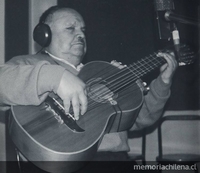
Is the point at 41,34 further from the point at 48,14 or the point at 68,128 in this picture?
the point at 68,128

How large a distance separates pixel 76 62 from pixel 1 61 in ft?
0.83

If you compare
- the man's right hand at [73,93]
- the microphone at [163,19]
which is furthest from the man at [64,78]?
the microphone at [163,19]

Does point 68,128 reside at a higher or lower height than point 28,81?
lower

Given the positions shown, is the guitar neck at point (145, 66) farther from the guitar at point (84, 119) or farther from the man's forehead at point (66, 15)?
the man's forehead at point (66, 15)

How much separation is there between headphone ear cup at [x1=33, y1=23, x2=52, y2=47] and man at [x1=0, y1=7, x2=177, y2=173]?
5cm

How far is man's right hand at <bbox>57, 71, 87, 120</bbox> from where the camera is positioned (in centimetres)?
51

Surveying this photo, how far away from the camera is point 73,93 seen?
52 cm

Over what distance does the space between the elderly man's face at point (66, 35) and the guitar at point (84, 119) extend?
0.11 m

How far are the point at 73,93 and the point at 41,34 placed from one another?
42 centimetres

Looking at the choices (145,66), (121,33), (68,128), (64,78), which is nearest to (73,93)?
(64,78)

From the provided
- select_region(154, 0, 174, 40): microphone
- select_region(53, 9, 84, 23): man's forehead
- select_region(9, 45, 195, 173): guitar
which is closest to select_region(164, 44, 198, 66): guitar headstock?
select_region(9, 45, 195, 173): guitar

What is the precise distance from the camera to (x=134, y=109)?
75 cm

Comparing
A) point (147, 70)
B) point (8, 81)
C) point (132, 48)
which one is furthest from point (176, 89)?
point (8, 81)

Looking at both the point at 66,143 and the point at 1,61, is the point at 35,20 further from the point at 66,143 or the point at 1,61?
the point at 66,143
